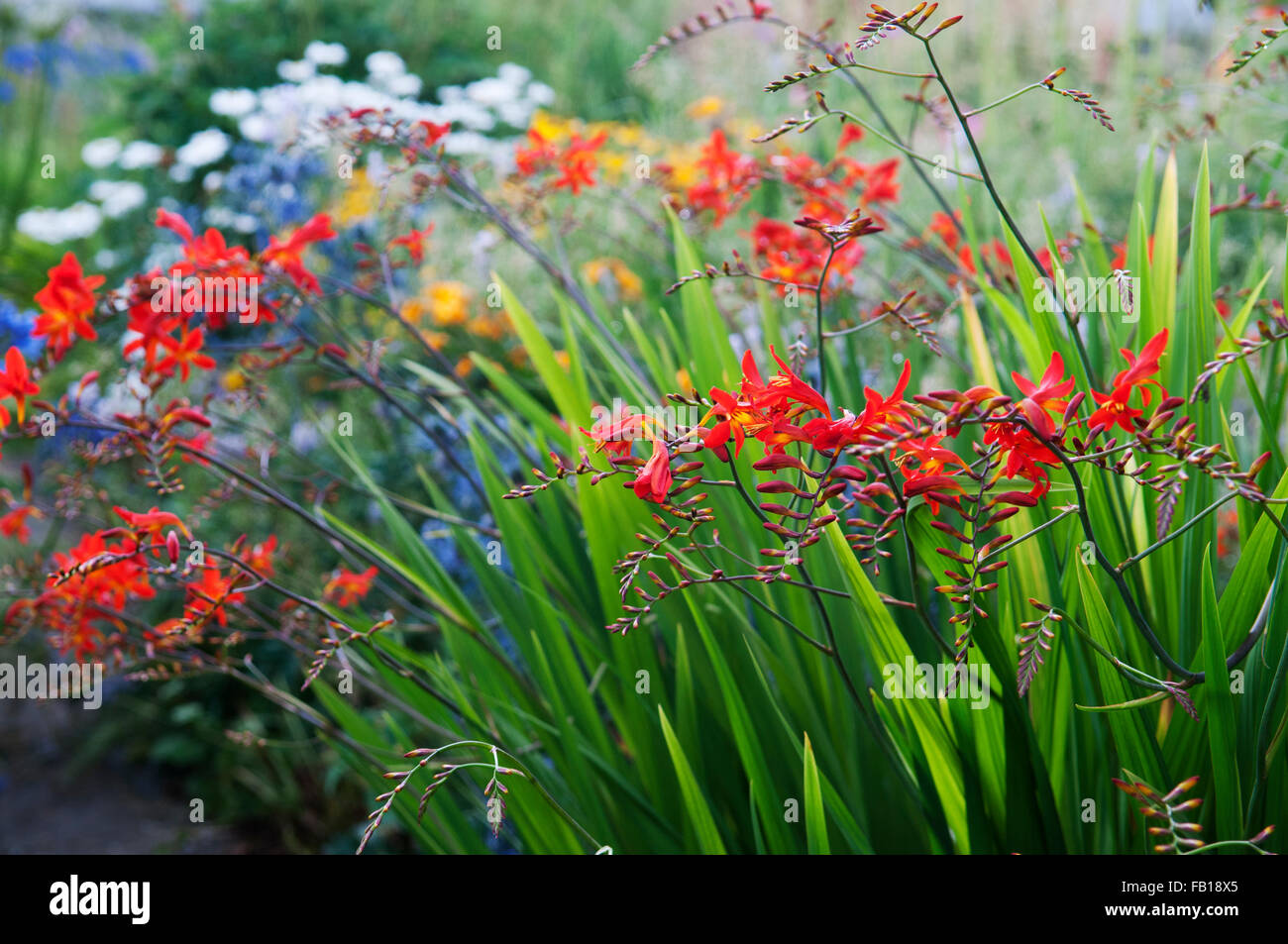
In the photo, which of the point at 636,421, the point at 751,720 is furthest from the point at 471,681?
the point at 636,421

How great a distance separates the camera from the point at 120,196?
4363 millimetres

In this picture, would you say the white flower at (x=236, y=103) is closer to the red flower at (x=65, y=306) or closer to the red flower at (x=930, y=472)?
the red flower at (x=65, y=306)

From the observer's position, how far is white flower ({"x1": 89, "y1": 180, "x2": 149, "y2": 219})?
4.31m

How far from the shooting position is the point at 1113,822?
1.30 m

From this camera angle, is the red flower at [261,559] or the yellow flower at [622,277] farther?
the yellow flower at [622,277]

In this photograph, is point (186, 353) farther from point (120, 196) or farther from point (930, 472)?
point (120, 196)

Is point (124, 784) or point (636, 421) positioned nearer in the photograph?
point (636, 421)

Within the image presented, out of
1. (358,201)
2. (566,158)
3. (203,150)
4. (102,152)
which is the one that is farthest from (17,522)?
(102,152)

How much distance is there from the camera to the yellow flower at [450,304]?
3418 millimetres

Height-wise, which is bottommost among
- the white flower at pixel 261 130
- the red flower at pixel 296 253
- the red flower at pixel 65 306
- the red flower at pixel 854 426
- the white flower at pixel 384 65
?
the red flower at pixel 854 426

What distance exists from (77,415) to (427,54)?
568cm

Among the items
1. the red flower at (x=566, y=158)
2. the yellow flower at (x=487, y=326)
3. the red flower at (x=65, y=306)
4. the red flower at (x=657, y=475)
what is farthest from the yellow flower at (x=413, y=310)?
the red flower at (x=657, y=475)

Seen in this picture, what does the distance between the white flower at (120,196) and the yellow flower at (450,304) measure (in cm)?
173

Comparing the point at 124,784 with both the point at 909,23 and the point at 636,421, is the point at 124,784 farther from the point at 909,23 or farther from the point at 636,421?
the point at 909,23
